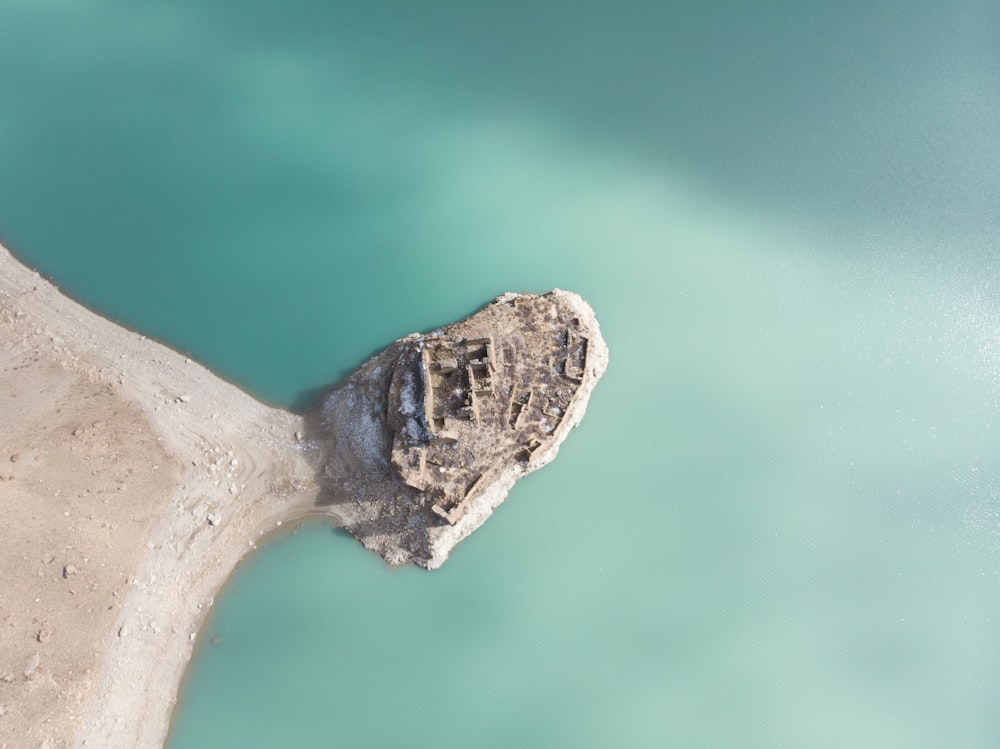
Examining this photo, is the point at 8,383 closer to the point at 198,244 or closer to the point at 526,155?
the point at 198,244

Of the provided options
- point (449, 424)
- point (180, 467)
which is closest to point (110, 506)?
point (180, 467)

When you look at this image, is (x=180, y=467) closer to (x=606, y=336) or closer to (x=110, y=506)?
(x=110, y=506)

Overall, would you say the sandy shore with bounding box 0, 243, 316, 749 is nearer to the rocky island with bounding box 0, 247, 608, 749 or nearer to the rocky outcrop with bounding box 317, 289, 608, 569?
the rocky island with bounding box 0, 247, 608, 749

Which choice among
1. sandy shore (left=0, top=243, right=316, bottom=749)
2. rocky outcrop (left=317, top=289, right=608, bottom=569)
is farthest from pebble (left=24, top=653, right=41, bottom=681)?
rocky outcrop (left=317, top=289, right=608, bottom=569)

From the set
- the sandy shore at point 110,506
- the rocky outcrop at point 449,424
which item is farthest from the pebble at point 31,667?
the rocky outcrop at point 449,424

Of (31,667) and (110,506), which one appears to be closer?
(31,667)

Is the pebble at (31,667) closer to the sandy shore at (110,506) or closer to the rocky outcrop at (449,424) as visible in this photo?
the sandy shore at (110,506)

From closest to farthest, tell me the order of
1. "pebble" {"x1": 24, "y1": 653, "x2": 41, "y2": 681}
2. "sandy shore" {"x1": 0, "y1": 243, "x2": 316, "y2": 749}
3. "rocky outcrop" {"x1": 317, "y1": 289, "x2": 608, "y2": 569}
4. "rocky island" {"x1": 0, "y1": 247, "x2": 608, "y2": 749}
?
"pebble" {"x1": 24, "y1": 653, "x2": 41, "y2": 681}
"sandy shore" {"x1": 0, "y1": 243, "x2": 316, "y2": 749}
"rocky island" {"x1": 0, "y1": 247, "x2": 608, "y2": 749}
"rocky outcrop" {"x1": 317, "y1": 289, "x2": 608, "y2": 569}
